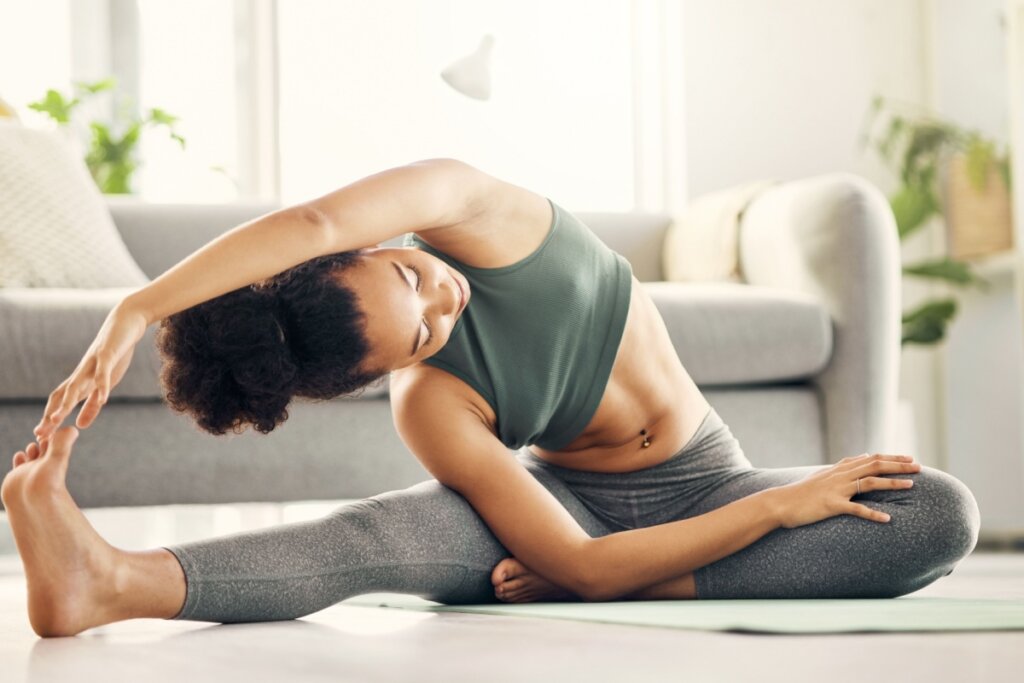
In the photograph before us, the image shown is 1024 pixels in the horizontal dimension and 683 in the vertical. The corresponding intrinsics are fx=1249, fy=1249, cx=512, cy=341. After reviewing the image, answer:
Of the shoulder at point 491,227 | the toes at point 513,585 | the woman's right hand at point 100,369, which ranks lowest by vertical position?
the toes at point 513,585

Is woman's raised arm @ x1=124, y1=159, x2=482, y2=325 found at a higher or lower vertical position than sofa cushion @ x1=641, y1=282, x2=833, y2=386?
Result: higher

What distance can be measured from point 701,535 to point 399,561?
1.03ft

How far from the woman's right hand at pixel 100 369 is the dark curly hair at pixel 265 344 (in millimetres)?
145

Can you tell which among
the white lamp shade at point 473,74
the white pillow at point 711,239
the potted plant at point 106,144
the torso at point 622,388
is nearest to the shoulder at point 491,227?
the torso at point 622,388

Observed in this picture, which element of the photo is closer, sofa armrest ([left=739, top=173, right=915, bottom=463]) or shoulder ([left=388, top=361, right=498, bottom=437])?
shoulder ([left=388, top=361, right=498, bottom=437])

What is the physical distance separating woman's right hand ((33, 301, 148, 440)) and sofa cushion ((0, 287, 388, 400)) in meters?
0.98

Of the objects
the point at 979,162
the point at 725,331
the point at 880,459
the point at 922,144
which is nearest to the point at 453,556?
the point at 880,459

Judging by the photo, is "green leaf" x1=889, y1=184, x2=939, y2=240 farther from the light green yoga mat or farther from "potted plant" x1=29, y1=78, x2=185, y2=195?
the light green yoga mat

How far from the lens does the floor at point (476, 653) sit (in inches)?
32.5

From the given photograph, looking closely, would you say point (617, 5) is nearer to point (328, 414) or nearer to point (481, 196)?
point (328, 414)

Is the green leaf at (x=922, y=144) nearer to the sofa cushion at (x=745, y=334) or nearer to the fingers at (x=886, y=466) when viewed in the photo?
the sofa cushion at (x=745, y=334)

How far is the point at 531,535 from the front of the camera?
1.31 metres

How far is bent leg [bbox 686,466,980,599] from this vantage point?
1.27 metres

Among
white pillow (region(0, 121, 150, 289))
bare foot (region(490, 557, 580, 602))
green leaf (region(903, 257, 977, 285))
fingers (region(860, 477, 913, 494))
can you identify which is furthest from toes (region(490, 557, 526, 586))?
green leaf (region(903, 257, 977, 285))
